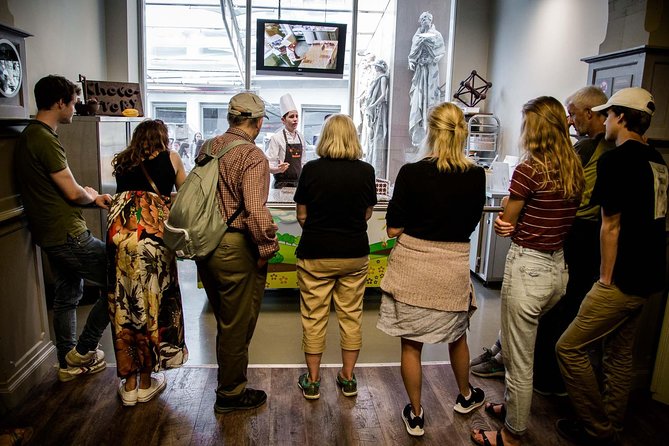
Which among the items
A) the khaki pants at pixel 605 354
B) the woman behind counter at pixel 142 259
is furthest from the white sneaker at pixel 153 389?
the khaki pants at pixel 605 354

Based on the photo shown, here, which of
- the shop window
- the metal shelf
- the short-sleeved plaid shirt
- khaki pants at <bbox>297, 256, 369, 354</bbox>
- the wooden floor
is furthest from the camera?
the shop window

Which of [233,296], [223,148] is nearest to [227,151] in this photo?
[223,148]

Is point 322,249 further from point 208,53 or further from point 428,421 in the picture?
point 208,53

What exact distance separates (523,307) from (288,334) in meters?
1.77

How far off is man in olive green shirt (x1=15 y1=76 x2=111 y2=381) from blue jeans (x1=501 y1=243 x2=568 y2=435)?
1.84 m

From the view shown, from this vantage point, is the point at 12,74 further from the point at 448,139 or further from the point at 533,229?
the point at 533,229

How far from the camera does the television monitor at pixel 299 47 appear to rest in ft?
17.8

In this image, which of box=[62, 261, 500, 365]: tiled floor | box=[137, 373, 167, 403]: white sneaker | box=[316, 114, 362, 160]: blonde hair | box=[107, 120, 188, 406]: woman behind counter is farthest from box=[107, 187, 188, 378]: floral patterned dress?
box=[316, 114, 362, 160]: blonde hair

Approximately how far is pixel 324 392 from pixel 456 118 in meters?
1.46

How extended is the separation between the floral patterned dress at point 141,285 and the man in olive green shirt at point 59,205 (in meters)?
0.24

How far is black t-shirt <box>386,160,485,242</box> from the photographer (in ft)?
6.50

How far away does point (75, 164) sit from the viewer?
3674 millimetres

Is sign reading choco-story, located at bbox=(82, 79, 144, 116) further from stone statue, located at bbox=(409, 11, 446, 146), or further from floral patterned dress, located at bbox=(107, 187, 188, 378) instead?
stone statue, located at bbox=(409, 11, 446, 146)

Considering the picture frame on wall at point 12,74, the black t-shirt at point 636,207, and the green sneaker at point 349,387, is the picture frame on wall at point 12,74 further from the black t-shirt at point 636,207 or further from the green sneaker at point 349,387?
the black t-shirt at point 636,207
